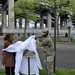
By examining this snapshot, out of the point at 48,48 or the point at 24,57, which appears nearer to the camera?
the point at 24,57

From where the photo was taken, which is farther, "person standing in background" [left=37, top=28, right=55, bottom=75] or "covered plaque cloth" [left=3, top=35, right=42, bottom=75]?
"person standing in background" [left=37, top=28, right=55, bottom=75]

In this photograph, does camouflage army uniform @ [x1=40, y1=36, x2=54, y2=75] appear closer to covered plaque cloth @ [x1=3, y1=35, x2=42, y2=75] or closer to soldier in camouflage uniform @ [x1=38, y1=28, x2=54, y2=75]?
soldier in camouflage uniform @ [x1=38, y1=28, x2=54, y2=75]

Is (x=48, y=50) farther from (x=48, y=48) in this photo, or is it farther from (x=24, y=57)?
(x=24, y=57)

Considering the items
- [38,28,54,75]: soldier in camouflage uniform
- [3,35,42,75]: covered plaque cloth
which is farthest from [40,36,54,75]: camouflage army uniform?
[3,35,42,75]: covered plaque cloth

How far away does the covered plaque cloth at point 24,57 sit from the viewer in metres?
8.45

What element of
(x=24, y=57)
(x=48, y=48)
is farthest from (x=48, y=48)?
(x=24, y=57)

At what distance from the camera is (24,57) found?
8562mm

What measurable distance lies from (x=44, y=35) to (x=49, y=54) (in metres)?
0.67

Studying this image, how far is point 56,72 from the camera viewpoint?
11.0 metres

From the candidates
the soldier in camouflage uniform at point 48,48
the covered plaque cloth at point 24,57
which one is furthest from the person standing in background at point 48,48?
the covered plaque cloth at point 24,57

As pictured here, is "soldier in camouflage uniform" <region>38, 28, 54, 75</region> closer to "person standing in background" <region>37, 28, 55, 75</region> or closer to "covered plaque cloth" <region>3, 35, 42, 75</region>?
"person standing in background" <region>37, 28, 55, 75</region>

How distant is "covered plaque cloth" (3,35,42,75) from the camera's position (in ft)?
27.7

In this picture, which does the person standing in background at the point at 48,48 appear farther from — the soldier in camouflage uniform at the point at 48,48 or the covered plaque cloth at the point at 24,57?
the covered plaque cloth at the point at 24,57

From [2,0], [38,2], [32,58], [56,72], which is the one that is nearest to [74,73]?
[56,72]
